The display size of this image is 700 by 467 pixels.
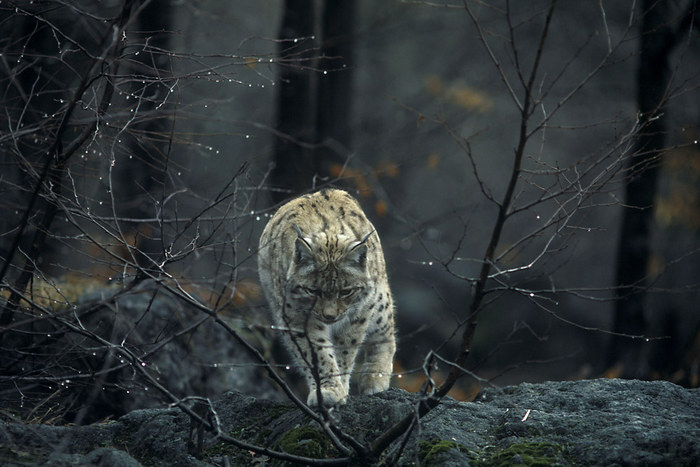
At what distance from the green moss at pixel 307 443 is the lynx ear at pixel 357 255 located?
1644mm

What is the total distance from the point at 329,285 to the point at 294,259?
394 mm

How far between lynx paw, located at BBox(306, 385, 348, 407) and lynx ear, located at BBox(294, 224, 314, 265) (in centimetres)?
111

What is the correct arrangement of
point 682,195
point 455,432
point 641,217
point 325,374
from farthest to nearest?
point 682,195, point 641,217, point 325,374, point 455,432

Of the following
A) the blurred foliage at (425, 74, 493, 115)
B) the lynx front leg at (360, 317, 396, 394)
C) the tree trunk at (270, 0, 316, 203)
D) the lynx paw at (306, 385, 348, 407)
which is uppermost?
the blurred foliage at (425, 74, 493, 115)

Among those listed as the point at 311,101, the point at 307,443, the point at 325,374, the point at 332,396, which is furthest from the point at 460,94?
the point at 307,443

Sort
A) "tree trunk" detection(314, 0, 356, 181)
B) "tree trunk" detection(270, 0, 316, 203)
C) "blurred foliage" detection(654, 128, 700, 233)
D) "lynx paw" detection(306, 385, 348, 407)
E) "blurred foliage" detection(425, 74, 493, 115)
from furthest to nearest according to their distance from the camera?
"blurred foliage" detection(425, 74, 493, 115) < "blurred foliage" detection(654, 128, 700, 233) < "tree trunk" detection(314, 0, 356, 181) < "tree trunk" detection(270, 0, 316, 203) < "lynx paw" detection(306, 385, 348, 407)

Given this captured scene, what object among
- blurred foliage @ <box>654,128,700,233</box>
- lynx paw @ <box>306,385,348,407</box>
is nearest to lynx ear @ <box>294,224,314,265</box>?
lynx paw @ <box>306,385,348,407</box>

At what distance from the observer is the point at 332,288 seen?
17.9 ft

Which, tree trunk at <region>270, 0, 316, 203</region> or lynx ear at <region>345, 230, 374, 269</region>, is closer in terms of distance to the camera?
lynx ear at <region>345, 230, 374, 269</region>

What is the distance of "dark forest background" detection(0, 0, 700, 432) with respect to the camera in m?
3.98

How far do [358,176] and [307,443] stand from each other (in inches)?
115

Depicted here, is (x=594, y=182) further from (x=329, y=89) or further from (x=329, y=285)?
(x=329, y=89)

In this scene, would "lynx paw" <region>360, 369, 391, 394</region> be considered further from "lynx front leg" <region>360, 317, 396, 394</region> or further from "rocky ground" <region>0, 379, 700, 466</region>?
"rocky ground" <region>0, 379, 700, 466</region>

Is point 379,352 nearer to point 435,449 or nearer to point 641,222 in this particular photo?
point 435,449
